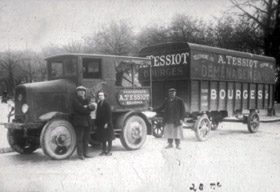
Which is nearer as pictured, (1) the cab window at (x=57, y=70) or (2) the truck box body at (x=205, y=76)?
(1) the cab window at (x=57, y=70)

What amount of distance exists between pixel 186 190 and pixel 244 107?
867cm

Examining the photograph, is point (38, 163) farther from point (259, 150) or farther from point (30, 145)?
point (259, 150)

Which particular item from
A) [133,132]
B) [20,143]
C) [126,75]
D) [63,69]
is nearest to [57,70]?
[63,69]

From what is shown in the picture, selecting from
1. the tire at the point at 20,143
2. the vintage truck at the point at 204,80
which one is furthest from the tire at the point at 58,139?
the vintage truck at the point at 204,80

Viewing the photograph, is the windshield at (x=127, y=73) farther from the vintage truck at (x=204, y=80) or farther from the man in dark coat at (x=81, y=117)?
the vintage truck at (x=204, y=80)

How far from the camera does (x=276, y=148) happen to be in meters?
9.63

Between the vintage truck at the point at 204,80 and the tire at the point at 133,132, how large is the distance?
174 centimetres

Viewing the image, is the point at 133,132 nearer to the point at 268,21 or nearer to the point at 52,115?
the point at 52,115

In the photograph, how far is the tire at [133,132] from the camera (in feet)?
29.6

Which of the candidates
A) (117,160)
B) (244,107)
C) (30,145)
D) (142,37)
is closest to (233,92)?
(244,107)

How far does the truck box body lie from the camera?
10977 millimetres

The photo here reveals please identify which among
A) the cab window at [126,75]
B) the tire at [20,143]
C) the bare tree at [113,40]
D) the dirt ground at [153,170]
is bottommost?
the dirt ground at [153,170]

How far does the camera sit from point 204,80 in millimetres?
11438

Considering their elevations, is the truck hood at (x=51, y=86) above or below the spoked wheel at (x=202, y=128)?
above
